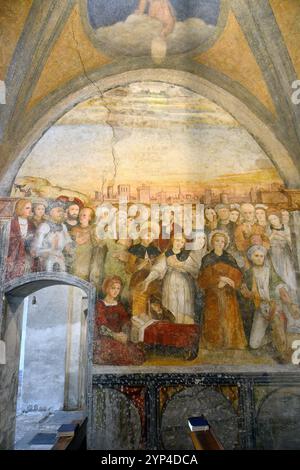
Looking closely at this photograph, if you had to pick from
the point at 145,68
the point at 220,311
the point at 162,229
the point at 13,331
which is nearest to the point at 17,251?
the point at 13,331

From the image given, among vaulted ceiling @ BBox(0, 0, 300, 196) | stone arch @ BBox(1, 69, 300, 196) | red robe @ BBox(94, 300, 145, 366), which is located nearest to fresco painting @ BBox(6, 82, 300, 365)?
red robe @ BBox(94, 300, 145, 366)

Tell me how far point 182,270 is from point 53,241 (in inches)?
82.7

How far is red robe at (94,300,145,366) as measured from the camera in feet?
20.3

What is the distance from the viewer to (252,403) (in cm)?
606

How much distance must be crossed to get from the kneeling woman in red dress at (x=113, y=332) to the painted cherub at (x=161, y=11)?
4044mm

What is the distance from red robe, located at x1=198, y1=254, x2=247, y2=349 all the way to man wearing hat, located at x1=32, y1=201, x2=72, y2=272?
222cm

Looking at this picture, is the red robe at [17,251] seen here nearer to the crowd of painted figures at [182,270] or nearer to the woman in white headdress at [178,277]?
the crowd of painted figures at [182,270]

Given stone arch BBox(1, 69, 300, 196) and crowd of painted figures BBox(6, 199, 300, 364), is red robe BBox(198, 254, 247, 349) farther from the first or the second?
stone arch BBox(1, 69, 300, 196)

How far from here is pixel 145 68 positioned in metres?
7.09

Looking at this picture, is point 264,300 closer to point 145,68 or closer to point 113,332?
point 113,332

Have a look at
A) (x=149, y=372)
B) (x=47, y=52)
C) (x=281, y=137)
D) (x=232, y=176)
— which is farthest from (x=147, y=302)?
(x=47, y=52)

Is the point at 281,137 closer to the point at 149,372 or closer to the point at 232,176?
the point at 232,176

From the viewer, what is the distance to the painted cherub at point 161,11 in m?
6.07

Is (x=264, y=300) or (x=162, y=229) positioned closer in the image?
(x=264, y=300)
